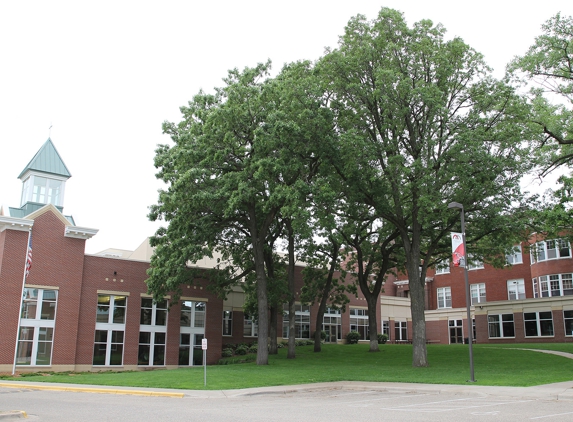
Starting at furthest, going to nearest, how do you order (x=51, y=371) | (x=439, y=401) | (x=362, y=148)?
(x=51, y=371), (x=362, y=148), (x=439, y=401)

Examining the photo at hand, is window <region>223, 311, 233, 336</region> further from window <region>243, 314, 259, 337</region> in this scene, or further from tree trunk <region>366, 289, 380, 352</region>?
tree trunk <region>366, 289, 380, 352</region>

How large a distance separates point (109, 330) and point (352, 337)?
2510cm

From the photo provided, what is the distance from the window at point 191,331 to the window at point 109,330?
4.54 metres

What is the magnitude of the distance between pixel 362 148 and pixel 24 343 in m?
22.7

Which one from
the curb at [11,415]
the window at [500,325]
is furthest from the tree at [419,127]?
the window at [500,325]

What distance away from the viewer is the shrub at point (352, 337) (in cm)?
5150

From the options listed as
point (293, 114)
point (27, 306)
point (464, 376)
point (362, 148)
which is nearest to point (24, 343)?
point (27, 306)

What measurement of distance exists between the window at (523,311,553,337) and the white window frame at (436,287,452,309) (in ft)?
37.2

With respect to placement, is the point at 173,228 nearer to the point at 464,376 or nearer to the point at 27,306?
the point at 27,306

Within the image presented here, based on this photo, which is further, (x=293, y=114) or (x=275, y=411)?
(x=293, y=114)

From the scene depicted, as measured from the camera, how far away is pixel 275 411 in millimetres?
13477

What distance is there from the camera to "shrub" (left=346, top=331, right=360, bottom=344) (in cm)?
5150

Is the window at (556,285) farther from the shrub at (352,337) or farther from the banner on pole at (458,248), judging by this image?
the banner on pole at (458,248)

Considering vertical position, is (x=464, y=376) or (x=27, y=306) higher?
(x=27, y=306)
